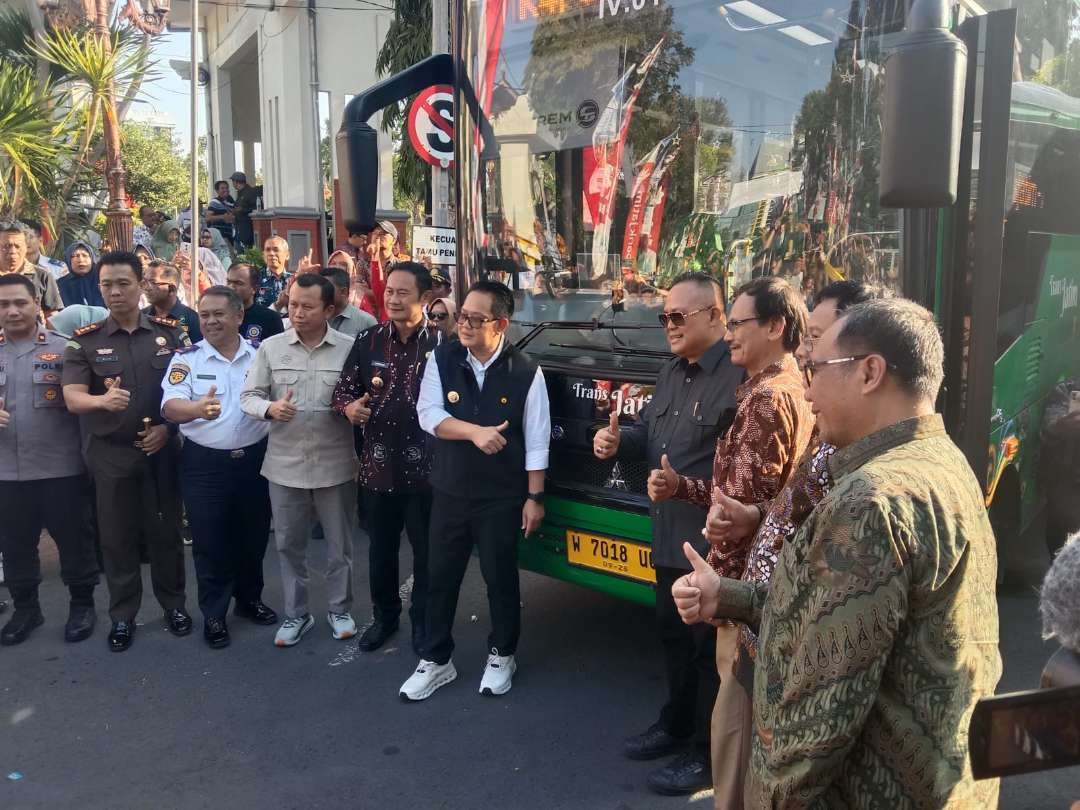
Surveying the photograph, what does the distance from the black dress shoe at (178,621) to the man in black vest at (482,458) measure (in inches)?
57.7

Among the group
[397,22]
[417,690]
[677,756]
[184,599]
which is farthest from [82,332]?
[397,22]

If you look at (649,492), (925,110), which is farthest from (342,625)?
(925,110)

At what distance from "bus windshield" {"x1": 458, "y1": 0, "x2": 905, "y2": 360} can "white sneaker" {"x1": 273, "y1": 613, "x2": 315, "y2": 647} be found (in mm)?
1858

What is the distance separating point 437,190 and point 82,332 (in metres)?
3.61

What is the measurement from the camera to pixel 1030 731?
111cm

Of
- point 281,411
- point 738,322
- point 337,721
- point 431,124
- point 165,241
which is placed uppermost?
point 431,124

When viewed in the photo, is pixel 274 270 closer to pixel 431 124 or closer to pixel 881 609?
pixel 431 124

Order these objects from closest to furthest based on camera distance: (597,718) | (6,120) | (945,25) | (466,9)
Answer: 1. (945,25)
2. (597,718)
3. (466,9)
4. (6,120)

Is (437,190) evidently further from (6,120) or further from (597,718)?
(6,120)

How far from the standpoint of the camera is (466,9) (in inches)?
177

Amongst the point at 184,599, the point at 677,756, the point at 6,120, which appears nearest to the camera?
the point at 677,756

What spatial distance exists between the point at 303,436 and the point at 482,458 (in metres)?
1.10

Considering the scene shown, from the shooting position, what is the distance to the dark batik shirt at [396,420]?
4355mm

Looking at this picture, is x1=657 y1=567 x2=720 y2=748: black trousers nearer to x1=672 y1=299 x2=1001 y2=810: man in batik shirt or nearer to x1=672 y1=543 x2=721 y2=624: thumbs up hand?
x1=672 y1=543 x2=721 y2=624: thumbs up hand
